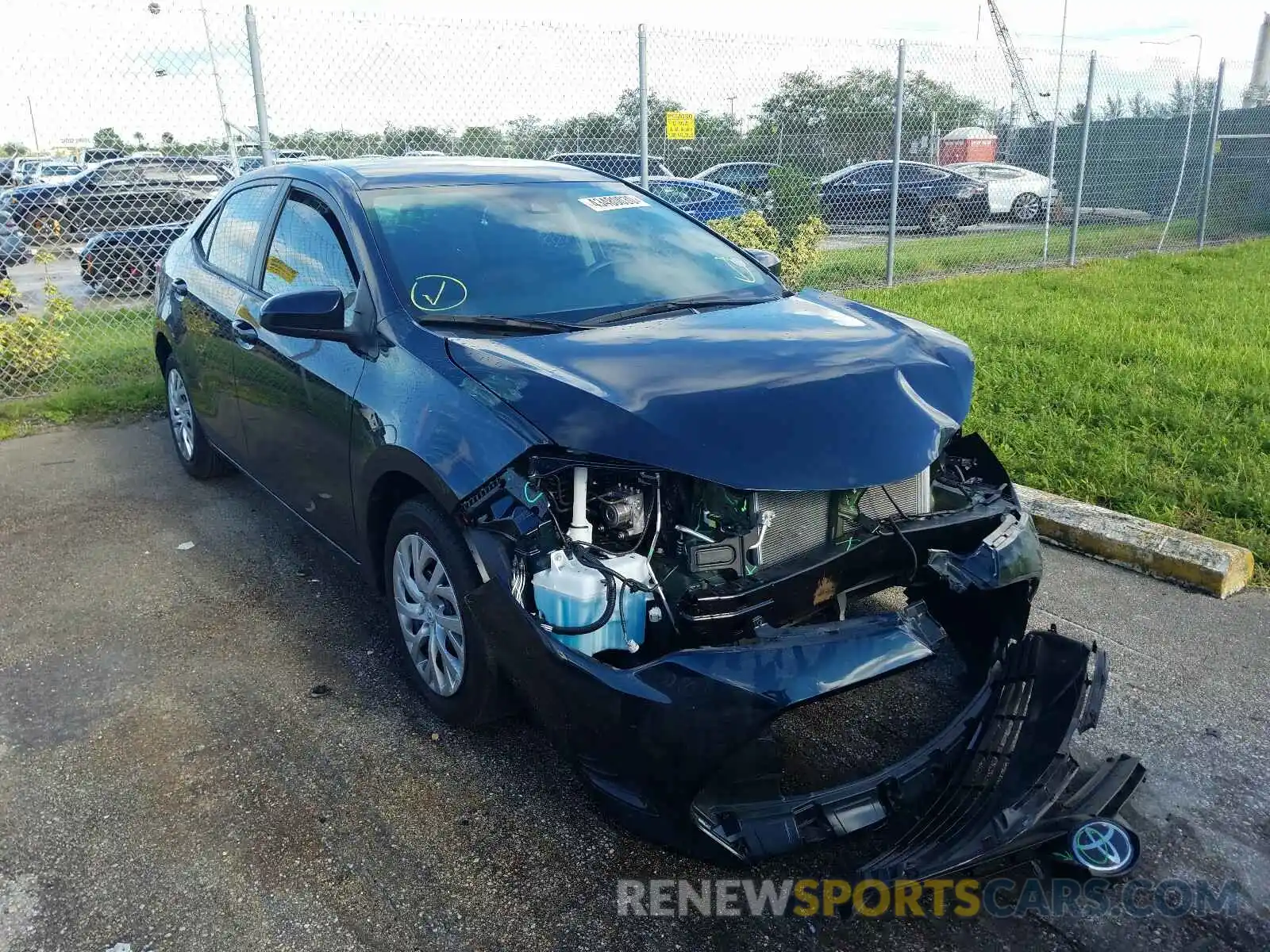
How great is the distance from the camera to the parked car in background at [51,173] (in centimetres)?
771

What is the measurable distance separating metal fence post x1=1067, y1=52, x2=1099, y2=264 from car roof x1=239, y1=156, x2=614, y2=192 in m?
9.63

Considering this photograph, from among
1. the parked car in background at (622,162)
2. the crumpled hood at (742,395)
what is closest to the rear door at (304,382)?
the crumpled hood at (742,395)

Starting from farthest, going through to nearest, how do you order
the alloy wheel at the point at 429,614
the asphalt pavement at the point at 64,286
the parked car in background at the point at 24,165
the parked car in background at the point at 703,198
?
the parked car in background at the point at 703,198
the parked car in background at the point at 24,165
the asphalt pavement at the point at 64,286
the alloy wheel at the point at 429,614

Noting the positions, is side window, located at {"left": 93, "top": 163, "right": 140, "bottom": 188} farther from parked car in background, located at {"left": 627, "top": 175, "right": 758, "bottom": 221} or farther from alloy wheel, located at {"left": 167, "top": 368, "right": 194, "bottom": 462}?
parked car in background, located at {"left": 627, "top": 175, "right": 758, "bottom": 221}

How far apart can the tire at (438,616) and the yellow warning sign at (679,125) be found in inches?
258

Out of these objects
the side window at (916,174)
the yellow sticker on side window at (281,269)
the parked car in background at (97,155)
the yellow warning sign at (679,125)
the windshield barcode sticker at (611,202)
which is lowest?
the side window at (916,174)

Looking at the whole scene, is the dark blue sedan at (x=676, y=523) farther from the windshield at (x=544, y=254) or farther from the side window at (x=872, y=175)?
the side window at (x=872, y=175)

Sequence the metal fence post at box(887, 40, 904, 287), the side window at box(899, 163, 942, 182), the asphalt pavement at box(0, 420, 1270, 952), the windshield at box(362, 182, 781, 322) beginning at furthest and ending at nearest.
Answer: the side window at box(899, 163, 942, 182), the metal fence post at box(887, 40, 904, 287), the windshield at box(362, 182, 781, 322), the asphalt pavement at box(0, 420, 1270, 952)

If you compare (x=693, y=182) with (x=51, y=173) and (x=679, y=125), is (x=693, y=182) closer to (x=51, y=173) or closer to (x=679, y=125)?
(x=679, y=125)

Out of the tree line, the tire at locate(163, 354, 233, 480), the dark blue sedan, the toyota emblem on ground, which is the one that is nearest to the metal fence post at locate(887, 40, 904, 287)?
the tree line

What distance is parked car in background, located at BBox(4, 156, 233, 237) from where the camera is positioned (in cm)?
707

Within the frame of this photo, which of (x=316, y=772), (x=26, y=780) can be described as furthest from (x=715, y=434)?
(x=26, y=780)

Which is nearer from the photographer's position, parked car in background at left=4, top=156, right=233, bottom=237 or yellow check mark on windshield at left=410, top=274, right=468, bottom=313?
yellow check mark on windshield at left=410, top=274, right=468, bottom=313

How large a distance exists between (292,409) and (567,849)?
1982 millimetres
